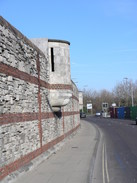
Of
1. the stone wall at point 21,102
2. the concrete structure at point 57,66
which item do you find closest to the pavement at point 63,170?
the stone wall at point 21,102

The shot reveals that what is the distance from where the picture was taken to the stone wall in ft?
28.2

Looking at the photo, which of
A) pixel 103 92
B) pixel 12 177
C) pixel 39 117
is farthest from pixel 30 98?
pixel 103 92

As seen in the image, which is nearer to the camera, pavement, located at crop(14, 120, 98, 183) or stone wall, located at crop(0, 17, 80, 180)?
stone wall, located at crop(0, 17, 80, 180)

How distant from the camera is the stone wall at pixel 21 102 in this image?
860 centimetres

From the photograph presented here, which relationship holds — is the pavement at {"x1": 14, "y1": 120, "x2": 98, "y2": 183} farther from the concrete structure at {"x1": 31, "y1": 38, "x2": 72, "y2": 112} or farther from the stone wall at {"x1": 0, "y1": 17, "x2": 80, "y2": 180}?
the concrete structure at {"x1": 31, "y1": 38, "x2": 72, "y2": 112}

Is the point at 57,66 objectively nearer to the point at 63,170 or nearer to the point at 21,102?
the point at 21,102

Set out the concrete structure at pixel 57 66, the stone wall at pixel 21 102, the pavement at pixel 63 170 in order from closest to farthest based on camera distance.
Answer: the stone wall at pixel 21 102 < the pavement at pixel 63 170 < the concrete structure at pixel 57 66

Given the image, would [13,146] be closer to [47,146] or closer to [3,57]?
[3,57]

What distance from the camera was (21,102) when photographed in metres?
10.2

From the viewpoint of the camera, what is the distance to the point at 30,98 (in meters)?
11.5

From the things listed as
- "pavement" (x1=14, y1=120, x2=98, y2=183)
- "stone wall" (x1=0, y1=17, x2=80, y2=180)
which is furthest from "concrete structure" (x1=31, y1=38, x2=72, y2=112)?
"pavement" (x1=14, y1=120, x2=98, y2=183)

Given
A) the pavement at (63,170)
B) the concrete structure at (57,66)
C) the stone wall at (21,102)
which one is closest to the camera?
the stone wall at (21,102)

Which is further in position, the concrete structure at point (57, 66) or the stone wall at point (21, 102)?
the concrete structure at point (57, 66)

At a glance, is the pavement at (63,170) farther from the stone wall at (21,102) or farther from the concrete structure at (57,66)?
the concrete structure at (57,66)
